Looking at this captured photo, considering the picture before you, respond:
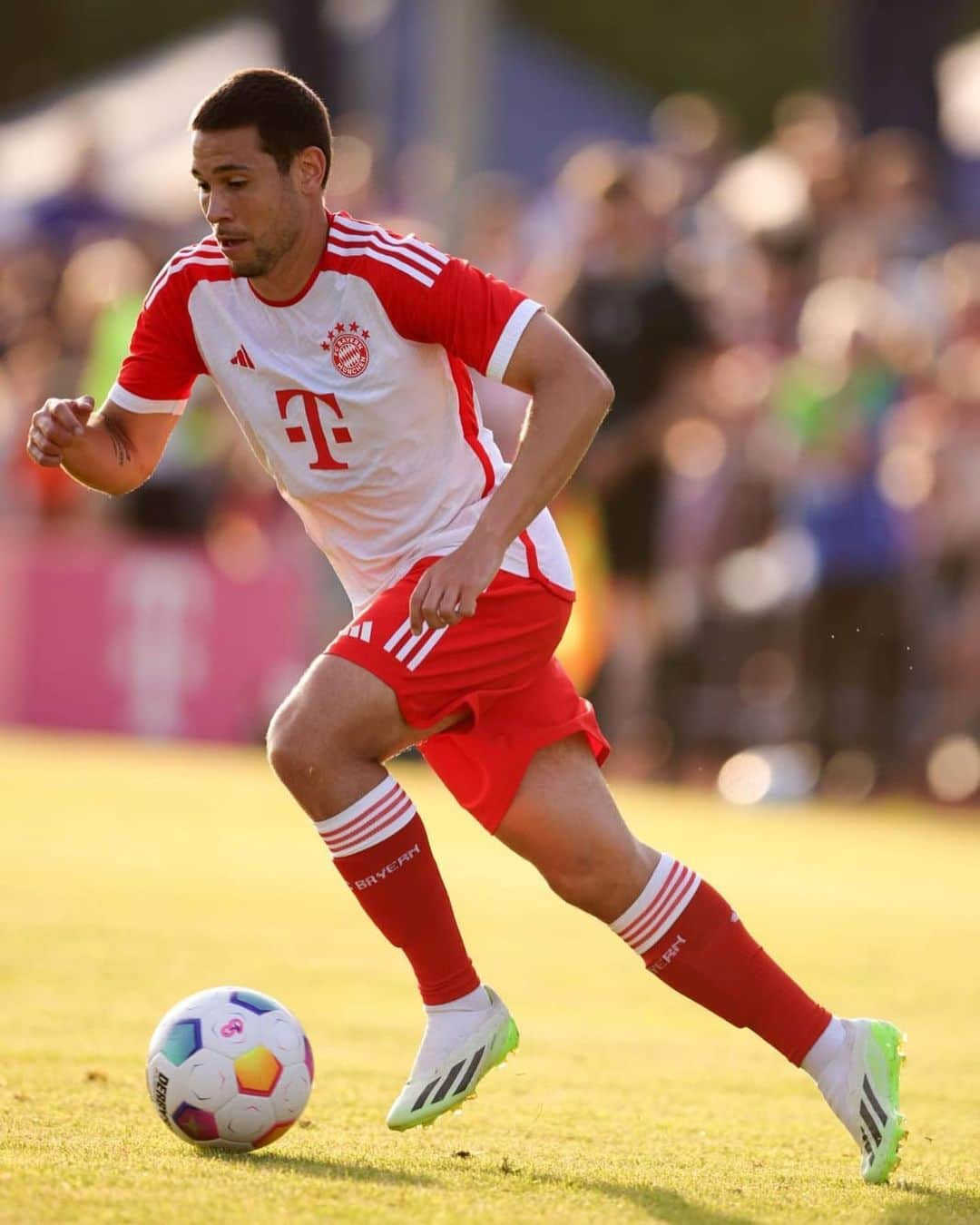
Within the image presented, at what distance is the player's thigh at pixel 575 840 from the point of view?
18.0 feet

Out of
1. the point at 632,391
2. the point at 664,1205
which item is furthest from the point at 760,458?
the point at 664,1205

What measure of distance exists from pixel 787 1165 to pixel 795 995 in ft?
1.29

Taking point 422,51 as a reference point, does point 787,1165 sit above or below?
below

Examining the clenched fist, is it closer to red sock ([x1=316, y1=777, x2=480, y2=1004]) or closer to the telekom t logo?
the telekom t logo

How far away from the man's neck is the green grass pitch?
6.27ft

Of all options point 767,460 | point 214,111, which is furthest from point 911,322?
point 214,111

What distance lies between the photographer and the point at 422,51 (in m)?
23.8

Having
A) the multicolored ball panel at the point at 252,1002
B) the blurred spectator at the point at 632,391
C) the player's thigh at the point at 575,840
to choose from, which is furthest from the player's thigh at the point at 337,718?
the blurred spectator at the point at 632,391

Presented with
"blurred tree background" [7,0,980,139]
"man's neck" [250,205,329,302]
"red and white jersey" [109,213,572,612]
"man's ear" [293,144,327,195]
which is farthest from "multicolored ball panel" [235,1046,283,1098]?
"blurred tree background" [7,0,980,139]

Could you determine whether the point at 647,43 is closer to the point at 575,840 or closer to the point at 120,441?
the point at 120,441

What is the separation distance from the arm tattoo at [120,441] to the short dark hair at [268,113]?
78cm

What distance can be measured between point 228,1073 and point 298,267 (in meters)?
1.80

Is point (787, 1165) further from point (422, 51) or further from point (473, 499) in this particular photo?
point (422, 51)

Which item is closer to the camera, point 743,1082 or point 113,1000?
point 743,1082
